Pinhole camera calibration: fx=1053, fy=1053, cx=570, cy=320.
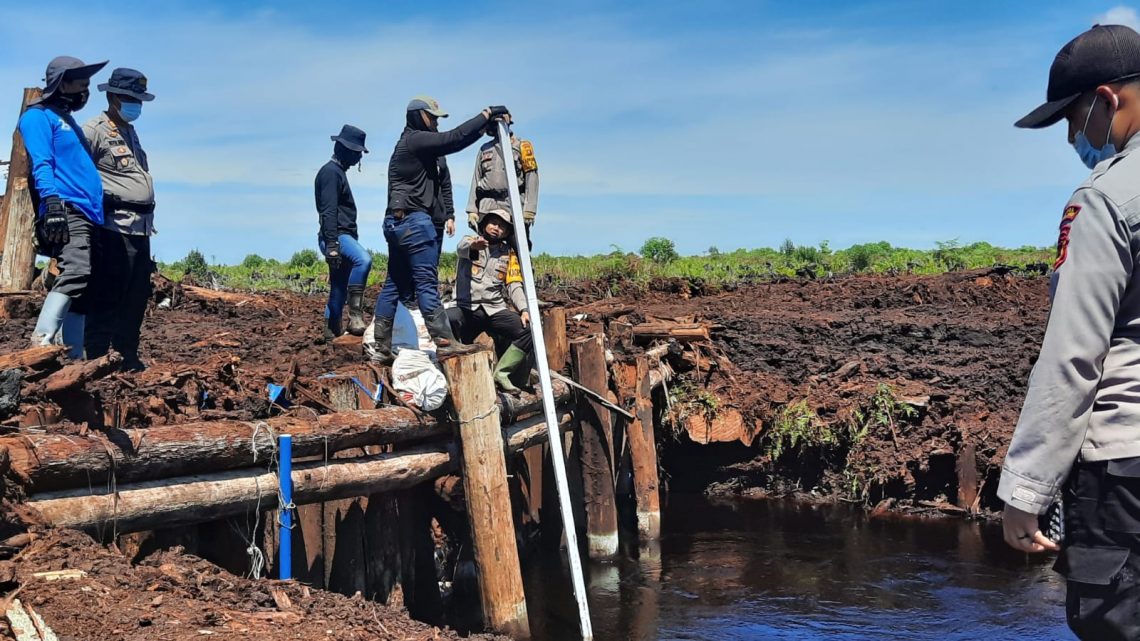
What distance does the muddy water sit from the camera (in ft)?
24.3

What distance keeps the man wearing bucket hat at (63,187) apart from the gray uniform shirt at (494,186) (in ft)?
8.73

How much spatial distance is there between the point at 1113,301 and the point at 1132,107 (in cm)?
59

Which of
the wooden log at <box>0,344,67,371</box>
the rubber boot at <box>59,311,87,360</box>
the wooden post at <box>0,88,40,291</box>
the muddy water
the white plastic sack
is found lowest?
the muddy water

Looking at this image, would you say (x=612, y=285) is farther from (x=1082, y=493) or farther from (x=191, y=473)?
(x=1082, y=493)

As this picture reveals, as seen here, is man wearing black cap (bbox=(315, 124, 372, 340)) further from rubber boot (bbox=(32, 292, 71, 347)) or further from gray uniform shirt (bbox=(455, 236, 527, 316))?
rubber boot (bbox=(32, 292, 71, 347))

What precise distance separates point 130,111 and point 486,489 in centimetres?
354

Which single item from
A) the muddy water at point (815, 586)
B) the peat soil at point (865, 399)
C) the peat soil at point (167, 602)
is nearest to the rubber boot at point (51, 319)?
the peat soil at point (167, 602)

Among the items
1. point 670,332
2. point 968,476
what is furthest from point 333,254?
point 968,476

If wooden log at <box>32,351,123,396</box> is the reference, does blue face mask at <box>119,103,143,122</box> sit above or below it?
above

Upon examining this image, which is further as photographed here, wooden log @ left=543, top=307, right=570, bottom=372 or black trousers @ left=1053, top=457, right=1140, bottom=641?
wooden log @ left=543, top=307, right=570, bottom=372

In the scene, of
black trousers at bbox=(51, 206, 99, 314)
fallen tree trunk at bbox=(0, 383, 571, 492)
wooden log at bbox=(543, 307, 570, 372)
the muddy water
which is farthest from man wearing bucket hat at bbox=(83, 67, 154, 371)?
the muddy water

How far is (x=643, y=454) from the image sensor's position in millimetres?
9938

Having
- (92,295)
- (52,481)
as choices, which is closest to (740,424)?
(92,295)

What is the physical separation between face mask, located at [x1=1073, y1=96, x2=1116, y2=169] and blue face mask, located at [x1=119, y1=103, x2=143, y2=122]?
6.03 metres
